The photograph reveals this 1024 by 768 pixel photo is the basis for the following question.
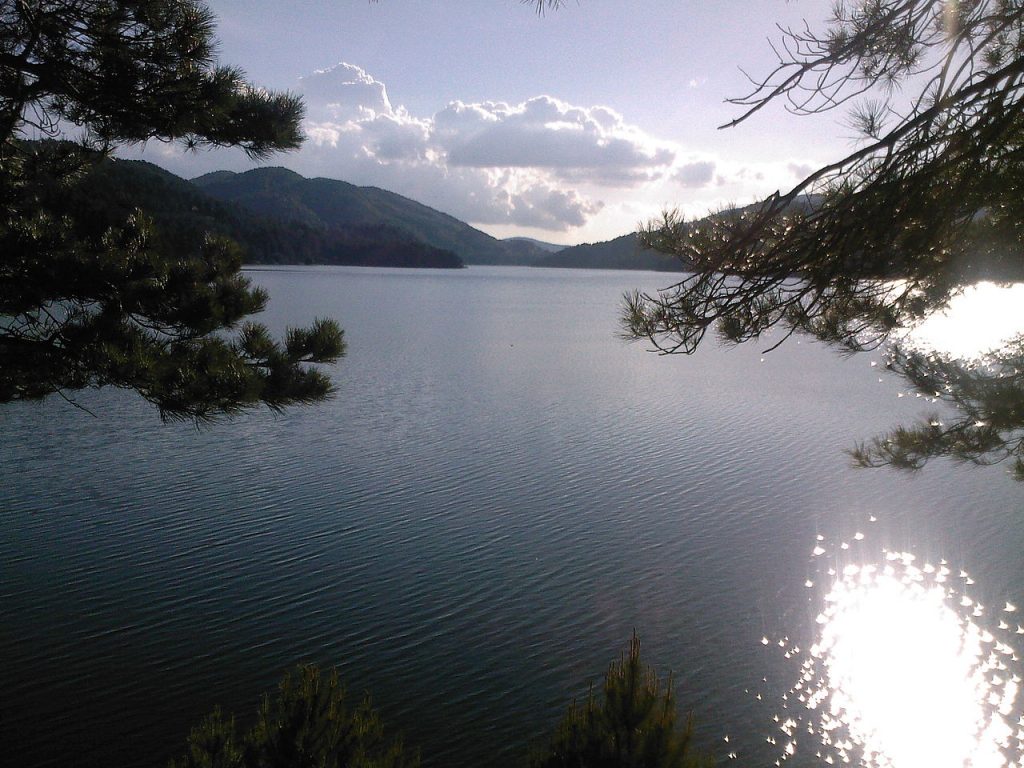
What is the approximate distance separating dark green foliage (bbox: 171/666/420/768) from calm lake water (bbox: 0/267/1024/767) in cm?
185

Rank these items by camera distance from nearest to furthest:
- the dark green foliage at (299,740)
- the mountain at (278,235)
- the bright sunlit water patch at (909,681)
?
1. the dark green foliage at (299,740)
2. the bright sunlit water patch at (909,681)
3. the mountain at (278,235)

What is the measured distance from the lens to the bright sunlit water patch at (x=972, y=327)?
17625mm

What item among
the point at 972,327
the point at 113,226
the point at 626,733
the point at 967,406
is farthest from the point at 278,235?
the point at 626,733

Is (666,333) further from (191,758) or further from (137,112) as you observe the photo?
(137,112)

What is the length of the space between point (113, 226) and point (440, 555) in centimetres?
338

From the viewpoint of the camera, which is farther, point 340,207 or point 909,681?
point 340,207

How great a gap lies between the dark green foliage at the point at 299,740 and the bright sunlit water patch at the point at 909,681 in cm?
261

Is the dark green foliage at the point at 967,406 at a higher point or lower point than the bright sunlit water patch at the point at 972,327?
higher

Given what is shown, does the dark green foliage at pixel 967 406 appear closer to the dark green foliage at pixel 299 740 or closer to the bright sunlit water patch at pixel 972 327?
the dark green foliage at pixel 299 740

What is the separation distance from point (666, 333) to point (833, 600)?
310 centimetres

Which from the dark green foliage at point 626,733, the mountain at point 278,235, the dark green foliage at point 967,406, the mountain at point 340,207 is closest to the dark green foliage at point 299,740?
the dark green foliage at point 626,733

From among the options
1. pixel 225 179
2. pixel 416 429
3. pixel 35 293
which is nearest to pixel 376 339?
pixel 416 429

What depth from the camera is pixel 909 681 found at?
14.7ft

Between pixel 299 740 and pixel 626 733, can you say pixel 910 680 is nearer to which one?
pixel 626 733
